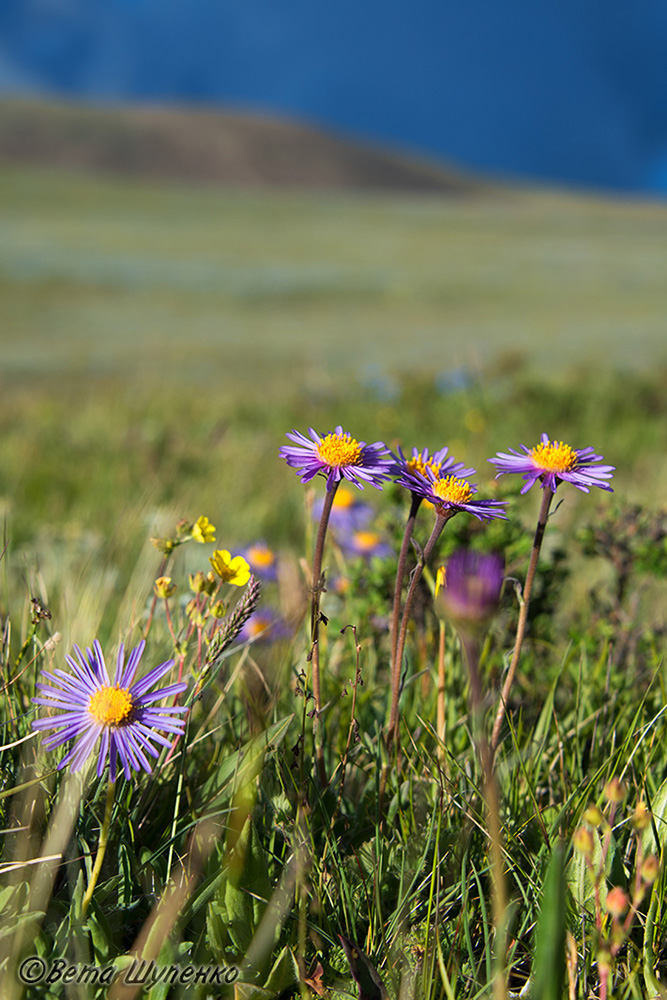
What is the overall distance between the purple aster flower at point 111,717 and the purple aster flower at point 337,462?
313mm

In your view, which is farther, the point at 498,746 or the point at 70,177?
the point at 70,177

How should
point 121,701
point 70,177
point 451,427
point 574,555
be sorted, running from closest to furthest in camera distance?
1. point 121,701
2. point 574,555
3. point 451,427
4. point 70,177

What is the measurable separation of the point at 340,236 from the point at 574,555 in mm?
45580

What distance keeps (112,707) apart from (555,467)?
665 millimetres

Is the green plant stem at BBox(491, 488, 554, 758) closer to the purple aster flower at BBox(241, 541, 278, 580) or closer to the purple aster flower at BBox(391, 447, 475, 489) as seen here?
the purple aster flower at BBox(391, 447, 475, 489)

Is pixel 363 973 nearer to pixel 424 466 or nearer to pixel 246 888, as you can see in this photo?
pixel 246 888

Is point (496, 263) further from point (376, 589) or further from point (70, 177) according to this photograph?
point (376, 589)

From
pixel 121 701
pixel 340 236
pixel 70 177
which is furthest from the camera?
pixel 70 177

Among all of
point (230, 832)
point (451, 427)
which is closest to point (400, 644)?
point (230, 832)

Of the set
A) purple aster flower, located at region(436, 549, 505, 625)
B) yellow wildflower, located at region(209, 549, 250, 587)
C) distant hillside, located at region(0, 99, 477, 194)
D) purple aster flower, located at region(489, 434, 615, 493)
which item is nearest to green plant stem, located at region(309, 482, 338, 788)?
yellow wildflower, located at region(209, 549, 250, 587)

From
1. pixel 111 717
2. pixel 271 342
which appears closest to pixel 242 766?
pixel 111 717

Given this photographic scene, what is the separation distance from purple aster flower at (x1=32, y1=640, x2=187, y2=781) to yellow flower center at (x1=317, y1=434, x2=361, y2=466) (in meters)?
0.34

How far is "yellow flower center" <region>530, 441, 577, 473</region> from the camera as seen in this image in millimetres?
1097

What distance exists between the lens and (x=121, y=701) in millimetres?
976
